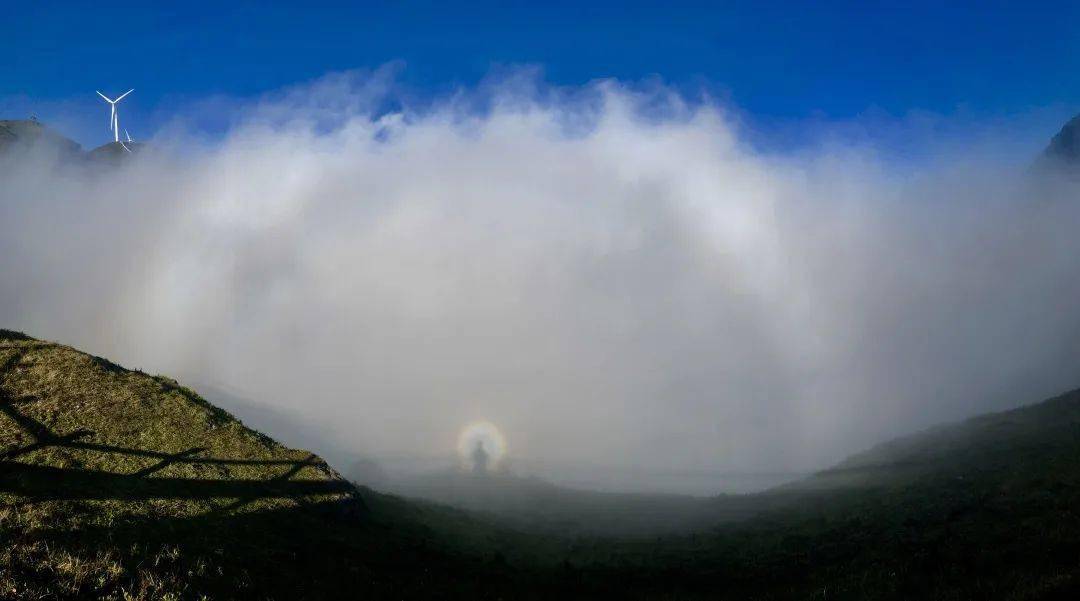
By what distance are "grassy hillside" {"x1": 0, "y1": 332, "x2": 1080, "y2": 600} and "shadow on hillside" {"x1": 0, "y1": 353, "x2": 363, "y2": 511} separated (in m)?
0.10

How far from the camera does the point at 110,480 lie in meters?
22.7

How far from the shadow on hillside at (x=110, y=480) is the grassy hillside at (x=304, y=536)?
0.10m

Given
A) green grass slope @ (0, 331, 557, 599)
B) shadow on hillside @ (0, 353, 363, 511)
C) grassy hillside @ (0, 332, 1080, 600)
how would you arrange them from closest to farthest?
green grass slope @ (0, 331, 557, 599), grassy hillside @ (0, 332, 1080, 600), shadow on hillside @ (0, 353, 363, 511)

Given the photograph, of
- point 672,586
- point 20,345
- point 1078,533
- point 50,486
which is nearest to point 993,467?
point 1078,533

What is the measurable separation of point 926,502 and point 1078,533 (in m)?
21.3

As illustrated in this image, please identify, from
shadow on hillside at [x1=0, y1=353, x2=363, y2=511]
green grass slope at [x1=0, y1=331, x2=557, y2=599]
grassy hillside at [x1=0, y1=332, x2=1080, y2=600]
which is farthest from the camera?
shadow on hillside at [x1=0, y1=353, x2=363, y2=511]

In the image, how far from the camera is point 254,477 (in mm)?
28547

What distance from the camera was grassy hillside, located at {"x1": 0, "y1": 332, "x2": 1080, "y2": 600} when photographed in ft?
56.3

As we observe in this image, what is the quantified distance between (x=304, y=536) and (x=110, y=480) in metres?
7.83

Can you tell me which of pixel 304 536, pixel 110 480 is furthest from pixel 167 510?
pixel 304 536

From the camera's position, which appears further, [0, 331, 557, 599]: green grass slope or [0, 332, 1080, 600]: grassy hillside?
[0, 332, 1080, 600]: grassy hillside

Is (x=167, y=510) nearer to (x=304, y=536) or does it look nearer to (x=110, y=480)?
(x=110, y=480)

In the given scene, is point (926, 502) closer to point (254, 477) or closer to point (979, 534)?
point (979, 534)

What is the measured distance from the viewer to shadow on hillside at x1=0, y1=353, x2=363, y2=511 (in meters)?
20.5
